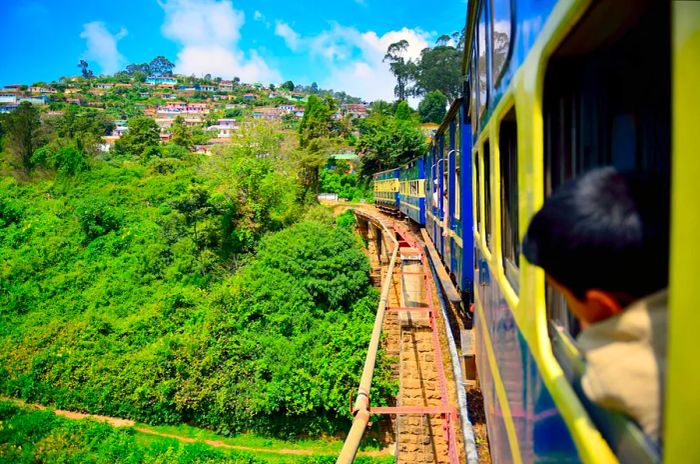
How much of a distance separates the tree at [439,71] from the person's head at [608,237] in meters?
77.6

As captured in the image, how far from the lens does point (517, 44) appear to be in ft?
6.37

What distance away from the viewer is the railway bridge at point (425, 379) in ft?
11.8

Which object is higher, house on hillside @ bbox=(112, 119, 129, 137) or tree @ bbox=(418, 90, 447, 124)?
house on hillside @ bbox=(112, 119, 129, 137)

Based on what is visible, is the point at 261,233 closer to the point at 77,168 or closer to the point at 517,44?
the point at 77,168

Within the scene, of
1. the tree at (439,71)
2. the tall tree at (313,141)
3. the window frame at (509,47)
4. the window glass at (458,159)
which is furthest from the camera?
the tree at (439,71)

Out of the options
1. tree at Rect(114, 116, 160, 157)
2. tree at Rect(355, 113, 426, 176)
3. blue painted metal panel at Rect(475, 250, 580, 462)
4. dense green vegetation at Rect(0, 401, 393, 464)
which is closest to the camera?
blue painted metal panel at Rect(475, 250, 580, 462)

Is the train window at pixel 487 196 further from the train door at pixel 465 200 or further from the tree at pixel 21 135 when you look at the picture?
the tree at pixel 21 135

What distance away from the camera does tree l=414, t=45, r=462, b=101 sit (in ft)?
245

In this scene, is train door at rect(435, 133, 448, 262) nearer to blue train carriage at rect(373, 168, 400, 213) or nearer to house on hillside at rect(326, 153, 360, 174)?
blue train carriage at rect(373, 168, 400, 213)

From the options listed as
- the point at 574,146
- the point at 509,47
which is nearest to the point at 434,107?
the point at 509,47

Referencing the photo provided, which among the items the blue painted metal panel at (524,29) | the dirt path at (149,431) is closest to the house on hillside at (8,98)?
the dirt path at (149,431)

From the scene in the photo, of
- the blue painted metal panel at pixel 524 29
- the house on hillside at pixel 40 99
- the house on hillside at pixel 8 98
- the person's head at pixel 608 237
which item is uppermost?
the house on hillside at pixel 8 98

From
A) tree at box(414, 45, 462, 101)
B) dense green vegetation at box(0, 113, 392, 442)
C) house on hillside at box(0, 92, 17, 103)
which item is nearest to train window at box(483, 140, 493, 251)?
dense green vegetation at box(0, 113, 392, 442)

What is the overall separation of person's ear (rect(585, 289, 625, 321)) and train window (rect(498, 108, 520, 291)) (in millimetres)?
1338
